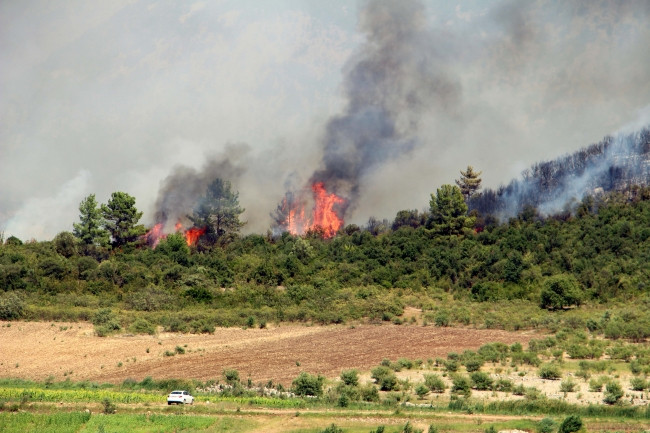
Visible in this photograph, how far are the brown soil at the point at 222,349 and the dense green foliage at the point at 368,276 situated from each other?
374 centimetres

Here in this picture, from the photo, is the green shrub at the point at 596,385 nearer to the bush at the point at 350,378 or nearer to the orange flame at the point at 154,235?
the bush at the point at 350,378

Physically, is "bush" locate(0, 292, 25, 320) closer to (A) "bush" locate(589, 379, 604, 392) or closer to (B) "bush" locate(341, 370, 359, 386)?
(B) "bush" locate(341, 370, 359, 386)

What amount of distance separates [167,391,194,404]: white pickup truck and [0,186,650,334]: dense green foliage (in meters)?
28.6

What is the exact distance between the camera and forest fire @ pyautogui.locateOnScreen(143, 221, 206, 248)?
115000 millimetres

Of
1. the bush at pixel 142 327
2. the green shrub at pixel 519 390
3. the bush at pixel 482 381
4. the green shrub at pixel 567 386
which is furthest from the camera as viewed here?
the bush at pixel 142 327

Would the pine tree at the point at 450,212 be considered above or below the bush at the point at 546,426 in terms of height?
above

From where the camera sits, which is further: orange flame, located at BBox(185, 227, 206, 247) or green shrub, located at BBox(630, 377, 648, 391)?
orange flame, located at BBox(185, 227, 206, 247)

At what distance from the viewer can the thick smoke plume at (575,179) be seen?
111m

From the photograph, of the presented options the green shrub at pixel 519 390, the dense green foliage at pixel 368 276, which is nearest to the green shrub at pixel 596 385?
the green shrub at pixel 519 390

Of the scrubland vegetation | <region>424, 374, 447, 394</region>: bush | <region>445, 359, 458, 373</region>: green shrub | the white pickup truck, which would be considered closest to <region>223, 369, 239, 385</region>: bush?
the scrubland vegetation

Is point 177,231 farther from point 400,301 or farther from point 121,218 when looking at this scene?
point 400,301

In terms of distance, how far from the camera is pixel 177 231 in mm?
116062

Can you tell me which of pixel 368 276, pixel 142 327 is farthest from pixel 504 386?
pixel 368 276

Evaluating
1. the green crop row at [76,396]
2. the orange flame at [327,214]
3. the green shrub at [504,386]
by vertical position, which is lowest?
the green shrub at [504,386]
